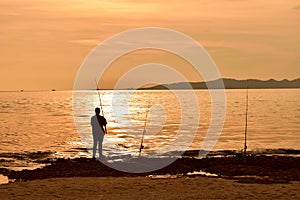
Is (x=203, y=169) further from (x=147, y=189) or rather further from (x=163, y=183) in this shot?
(x=147, y=189)

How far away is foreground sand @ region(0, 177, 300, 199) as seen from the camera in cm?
1488

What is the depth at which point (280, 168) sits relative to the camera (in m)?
22.9

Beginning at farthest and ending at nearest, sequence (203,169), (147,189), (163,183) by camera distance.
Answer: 1. (203,169)
2. (163,183)
3. (147,189)

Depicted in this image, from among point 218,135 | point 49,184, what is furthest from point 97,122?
point 218,135

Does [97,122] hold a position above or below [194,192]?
above

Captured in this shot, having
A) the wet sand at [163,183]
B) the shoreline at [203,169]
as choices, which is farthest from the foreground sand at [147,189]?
the shoreline at [203,169]

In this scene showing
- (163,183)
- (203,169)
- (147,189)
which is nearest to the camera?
(147,189)

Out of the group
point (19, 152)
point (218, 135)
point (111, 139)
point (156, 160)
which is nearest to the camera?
point (156, 160)

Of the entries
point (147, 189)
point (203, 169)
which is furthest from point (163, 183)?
point (203, 169)

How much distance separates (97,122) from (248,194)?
32.3ft

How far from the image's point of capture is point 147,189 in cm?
1606

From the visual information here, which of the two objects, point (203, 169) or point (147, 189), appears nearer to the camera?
point (147, 189)

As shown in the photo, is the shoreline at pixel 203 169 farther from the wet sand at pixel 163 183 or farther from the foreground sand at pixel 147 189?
the foreground sand at pixel 147 189

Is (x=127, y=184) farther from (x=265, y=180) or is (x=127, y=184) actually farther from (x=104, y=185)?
(x=265, y=180)
